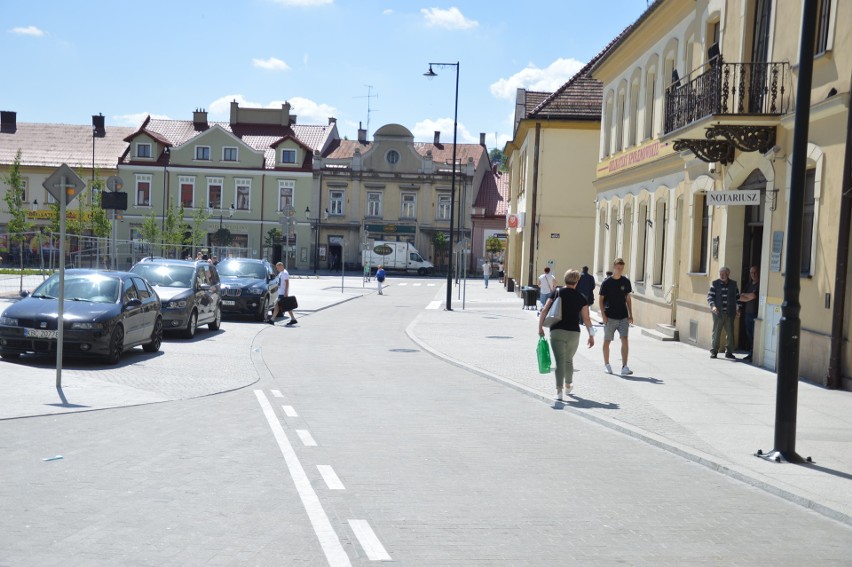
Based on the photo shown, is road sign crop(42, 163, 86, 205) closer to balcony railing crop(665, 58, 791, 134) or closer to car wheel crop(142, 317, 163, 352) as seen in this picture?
car wheel crop(142, 317, 163, 352)

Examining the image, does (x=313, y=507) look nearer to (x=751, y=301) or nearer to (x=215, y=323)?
(x=751, y=301)

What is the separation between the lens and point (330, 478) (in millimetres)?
7781

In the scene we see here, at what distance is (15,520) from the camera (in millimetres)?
6203

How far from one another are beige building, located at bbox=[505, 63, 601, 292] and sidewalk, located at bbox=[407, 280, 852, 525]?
20.7 meters

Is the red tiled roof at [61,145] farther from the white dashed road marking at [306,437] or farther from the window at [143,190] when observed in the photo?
the white dashed road marking at [306,437]

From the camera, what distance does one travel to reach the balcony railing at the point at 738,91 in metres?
16.5

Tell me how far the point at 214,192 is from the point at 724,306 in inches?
2457

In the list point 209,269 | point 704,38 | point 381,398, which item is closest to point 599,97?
point 704,38

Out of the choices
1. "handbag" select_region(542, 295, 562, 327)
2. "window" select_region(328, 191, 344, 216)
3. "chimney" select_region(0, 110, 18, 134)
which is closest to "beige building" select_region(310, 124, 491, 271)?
"window" select_region(328, 191, 344, 216)

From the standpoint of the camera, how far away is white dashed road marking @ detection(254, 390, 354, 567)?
5645 mm

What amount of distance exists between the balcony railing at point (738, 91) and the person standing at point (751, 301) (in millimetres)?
3128

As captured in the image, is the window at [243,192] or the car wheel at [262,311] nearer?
the car wheel at [262,311]

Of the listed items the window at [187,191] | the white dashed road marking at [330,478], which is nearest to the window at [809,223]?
the white dashed road marking at [330,478]

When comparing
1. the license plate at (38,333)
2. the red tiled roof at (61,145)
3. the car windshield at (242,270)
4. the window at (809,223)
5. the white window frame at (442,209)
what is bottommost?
the license plate at (38,333)
